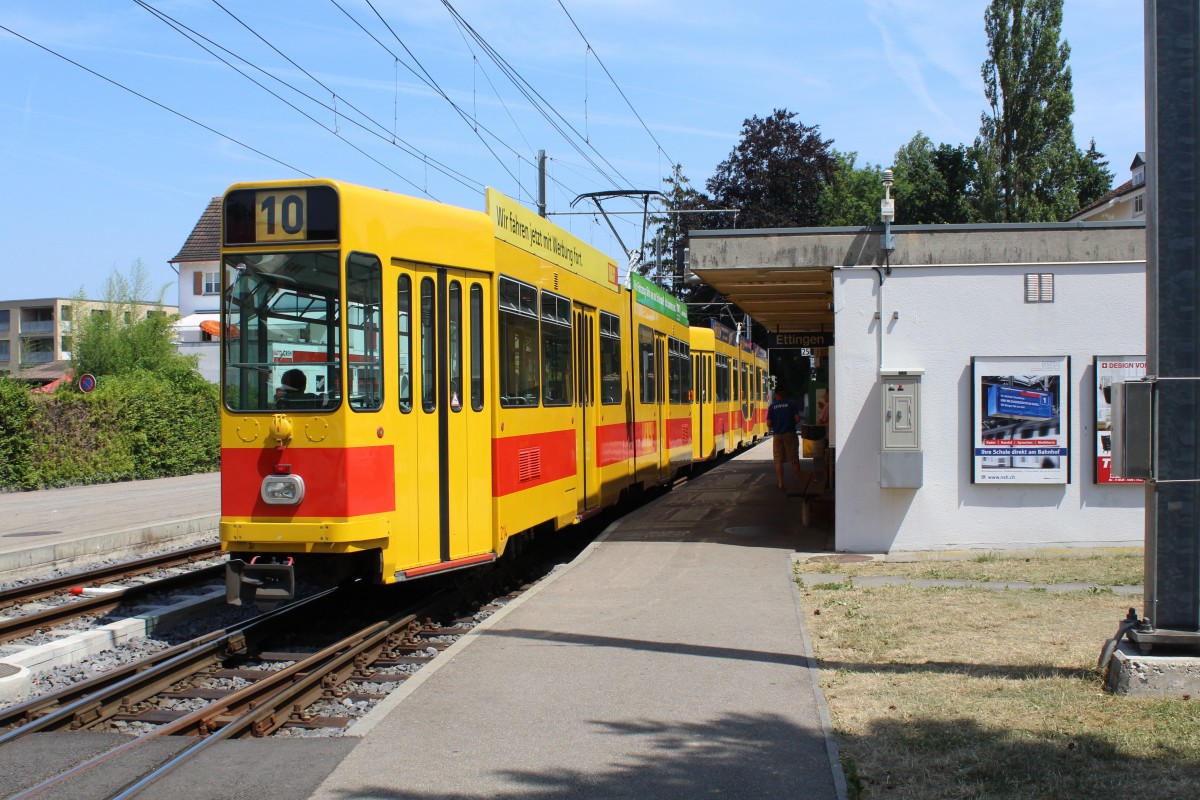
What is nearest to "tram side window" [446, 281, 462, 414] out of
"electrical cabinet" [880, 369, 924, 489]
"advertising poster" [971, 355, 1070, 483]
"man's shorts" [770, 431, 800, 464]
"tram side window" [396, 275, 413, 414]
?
"tram side window" [396, 275, 413, 414]

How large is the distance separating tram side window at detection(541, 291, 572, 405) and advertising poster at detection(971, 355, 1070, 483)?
4.43m

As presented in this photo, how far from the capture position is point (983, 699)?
20.5ft

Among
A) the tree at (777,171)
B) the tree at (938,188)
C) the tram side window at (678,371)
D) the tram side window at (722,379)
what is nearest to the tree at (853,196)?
the tree at (938,188)

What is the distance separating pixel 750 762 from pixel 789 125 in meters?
46.1

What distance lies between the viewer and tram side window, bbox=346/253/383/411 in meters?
8.05

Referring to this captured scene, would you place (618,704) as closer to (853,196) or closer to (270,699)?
(270,699)

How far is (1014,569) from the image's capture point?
35.9 ft

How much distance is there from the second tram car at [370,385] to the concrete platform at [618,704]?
1091 millimetres

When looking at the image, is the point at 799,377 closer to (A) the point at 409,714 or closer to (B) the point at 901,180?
(B) the point at 901,180

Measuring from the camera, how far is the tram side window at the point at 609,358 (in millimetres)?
13578

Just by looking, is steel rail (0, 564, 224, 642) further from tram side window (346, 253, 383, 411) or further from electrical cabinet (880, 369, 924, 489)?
electrical cabinet (880, 369, 924, 489)

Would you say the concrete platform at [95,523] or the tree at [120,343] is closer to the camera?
the concrete platform at [95,523]

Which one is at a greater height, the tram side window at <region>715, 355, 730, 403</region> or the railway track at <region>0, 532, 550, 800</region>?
the tram side window at <region>715, 355, 730, 403</region>

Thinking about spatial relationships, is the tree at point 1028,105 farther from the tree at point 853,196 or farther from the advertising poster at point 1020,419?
the advertising poster at point 1020,419
